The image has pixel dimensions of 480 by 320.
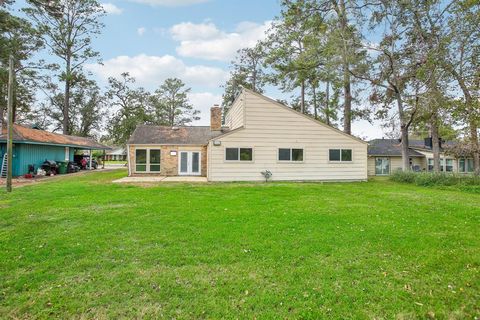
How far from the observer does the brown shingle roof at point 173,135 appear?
1808 centimetres

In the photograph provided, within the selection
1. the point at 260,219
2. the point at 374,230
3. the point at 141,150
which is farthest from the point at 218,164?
the point at 374,230

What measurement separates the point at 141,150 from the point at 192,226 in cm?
1370

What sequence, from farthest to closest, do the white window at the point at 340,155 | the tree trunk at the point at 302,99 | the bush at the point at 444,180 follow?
the tree trunk at the point at 302,99, the white window at the point at 340,155, the bush at the point at 444,180

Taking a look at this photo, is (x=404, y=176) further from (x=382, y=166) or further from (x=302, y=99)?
(x=302, y=99)

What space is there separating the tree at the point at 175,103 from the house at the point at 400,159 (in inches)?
1051

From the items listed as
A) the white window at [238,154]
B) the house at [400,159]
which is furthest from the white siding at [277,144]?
the house at [400,159]

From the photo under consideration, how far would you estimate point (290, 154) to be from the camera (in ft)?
50.1

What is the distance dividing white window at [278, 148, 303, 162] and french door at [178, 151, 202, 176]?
5.77 meters

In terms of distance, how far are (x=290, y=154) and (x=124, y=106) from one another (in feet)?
88.3

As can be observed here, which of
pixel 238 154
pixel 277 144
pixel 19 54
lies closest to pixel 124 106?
pixel 19 54

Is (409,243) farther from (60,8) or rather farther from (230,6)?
(60,8)

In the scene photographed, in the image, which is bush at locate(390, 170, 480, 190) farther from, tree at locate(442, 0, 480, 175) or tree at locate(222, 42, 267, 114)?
tree at locate(222, 42, 267, 114)

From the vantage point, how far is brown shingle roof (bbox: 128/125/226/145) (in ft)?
59.3

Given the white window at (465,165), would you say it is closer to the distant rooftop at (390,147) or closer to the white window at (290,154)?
the distant rooftop at (390,147)
